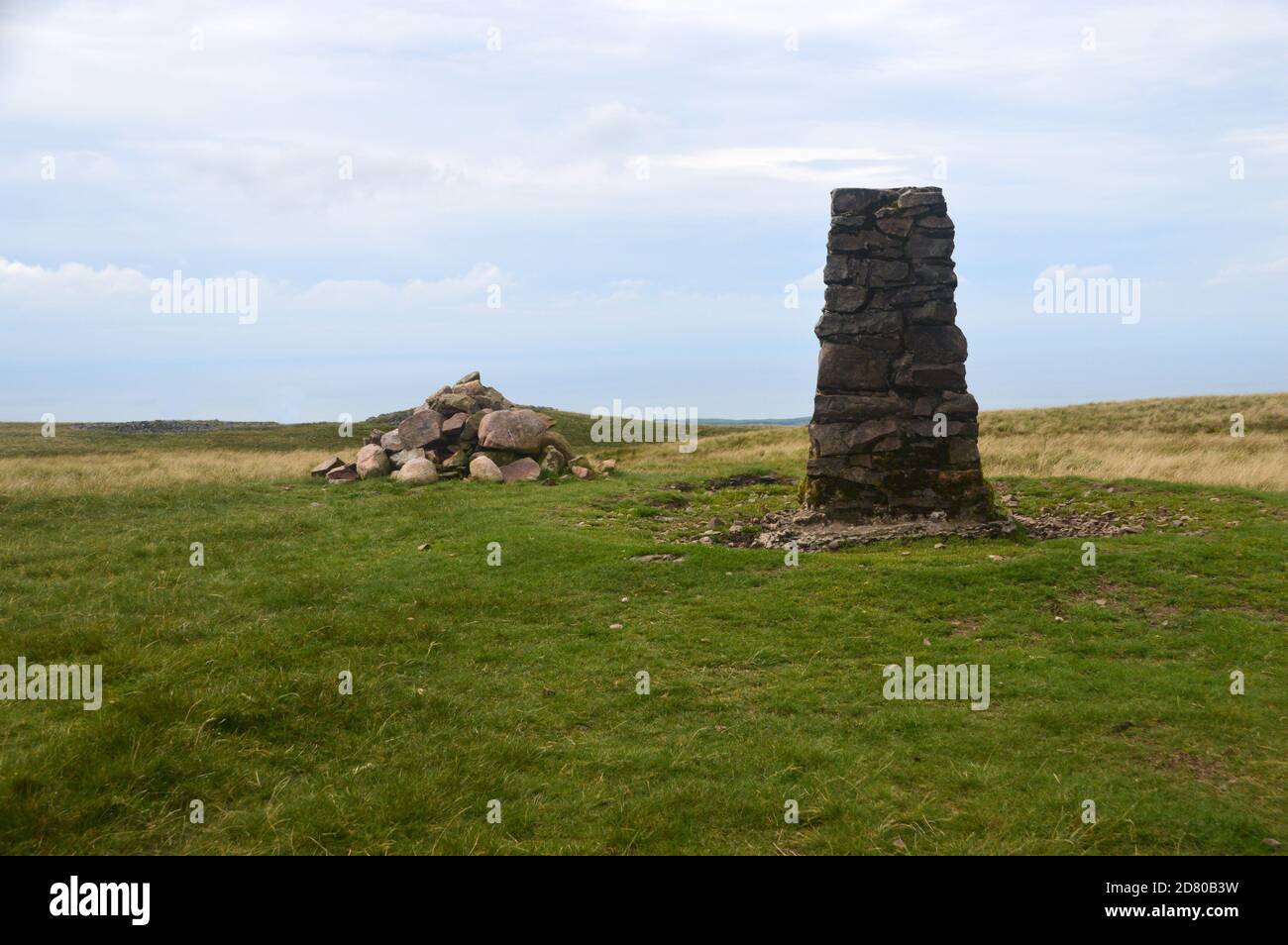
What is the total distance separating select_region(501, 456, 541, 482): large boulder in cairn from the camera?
2472 centimetres

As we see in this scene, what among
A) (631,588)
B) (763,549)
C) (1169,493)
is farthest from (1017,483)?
(631,588)

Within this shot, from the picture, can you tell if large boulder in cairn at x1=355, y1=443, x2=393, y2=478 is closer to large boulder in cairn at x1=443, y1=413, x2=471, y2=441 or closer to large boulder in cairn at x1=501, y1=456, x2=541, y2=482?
large boulder in cairn at x1=443, y1=413, x2=471, y2=441

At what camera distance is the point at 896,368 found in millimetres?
17672

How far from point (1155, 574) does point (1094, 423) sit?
1551 inches

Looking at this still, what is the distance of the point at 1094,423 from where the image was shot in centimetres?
4841

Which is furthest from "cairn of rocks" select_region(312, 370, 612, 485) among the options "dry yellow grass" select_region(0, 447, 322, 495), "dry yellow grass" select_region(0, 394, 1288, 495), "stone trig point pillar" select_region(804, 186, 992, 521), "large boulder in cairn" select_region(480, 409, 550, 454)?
"stone trig point pillar" select_region(804, 186, 992, 521)

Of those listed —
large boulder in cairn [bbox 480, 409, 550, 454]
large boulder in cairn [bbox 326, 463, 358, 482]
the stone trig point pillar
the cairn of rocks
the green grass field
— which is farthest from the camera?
large boulder in cairn [bbox 480, 409, 550, 454]

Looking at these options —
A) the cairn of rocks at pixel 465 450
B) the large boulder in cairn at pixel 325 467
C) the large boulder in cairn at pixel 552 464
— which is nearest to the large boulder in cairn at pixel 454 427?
the cairn of rocks at pixel 465 450

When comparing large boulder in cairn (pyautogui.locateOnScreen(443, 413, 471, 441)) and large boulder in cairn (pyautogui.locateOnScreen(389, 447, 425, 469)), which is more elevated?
large boulder in cairn (pyautogui.locateOnScreen(443, 413, 471, 441))

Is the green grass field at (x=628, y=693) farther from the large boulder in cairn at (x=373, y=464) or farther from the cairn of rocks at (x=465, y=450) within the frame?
the large boulder in cairn at (x=373, y=464)

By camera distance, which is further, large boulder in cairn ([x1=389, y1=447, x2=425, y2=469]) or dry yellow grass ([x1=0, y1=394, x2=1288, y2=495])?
large boulder in cairn ([x1=389, y1=447, x2=425, y2=469])

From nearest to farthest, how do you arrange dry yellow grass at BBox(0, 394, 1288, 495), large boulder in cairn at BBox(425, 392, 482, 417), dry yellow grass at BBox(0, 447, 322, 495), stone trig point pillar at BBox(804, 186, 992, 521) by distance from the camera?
1. stone trig point pillar at BBox(804, 186, 992, 521)
2. dry yellow grass at BBox(0, 447, 322, 495)
3. dry yellow grass at BBox(0, 394, 1288, 495)
4. large boulder in cairn at BBox(425, 392, 482, 417)

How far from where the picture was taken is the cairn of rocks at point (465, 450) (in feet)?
82.1

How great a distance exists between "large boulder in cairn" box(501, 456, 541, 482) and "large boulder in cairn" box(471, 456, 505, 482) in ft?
0.75
